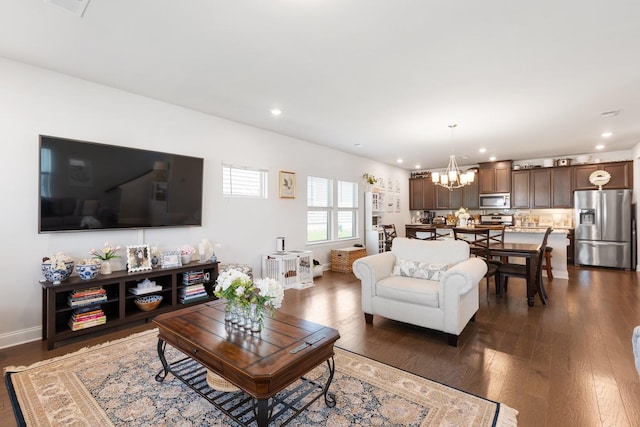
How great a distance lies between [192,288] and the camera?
3662mm

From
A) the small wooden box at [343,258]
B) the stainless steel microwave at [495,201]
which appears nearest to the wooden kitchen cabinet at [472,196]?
the stainless steel microwave at [495,201]

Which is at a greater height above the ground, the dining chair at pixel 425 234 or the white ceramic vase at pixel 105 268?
the dining chair at pixel 425 234

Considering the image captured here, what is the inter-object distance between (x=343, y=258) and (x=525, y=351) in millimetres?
3718

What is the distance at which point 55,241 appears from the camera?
300 cm

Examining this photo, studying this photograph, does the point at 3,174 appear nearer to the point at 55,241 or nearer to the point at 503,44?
the point at 55,241

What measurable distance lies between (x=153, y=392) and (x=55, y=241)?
2006 mm

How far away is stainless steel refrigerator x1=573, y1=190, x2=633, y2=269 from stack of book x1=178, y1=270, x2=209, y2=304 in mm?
7702

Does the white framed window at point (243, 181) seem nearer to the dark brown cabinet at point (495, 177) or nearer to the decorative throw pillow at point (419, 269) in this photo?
the decorative throw pillow at point (419, 269)

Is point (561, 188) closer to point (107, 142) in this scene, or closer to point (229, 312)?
point (229, 312)

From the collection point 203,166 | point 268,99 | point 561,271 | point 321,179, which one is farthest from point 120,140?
→ point 561,271

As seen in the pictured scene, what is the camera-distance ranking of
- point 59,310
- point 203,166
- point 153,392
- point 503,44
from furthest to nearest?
point 203,166
point 59,310
point 503,44
point 153,392

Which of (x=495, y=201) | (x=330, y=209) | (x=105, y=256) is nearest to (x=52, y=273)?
(x=105, y=256)

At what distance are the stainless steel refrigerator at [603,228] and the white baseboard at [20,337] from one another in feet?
30.2

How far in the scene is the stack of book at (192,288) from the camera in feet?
11.9
